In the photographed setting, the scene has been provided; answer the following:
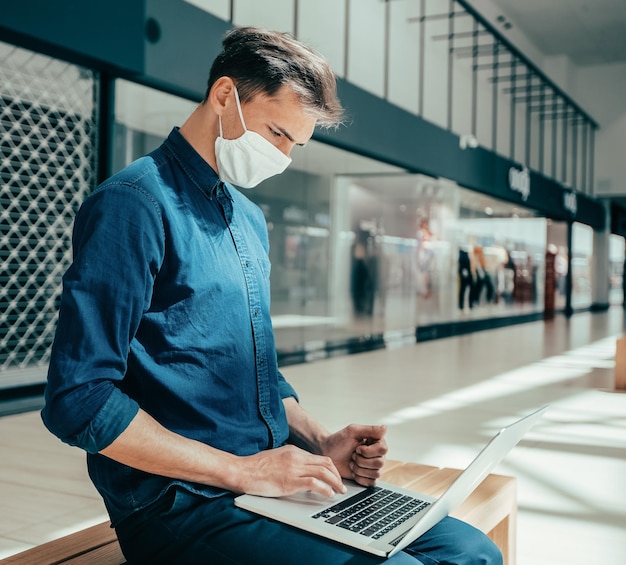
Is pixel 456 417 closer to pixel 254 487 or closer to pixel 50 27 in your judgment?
pixel 50 27

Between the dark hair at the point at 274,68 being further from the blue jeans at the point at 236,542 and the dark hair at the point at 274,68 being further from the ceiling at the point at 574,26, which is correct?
the ceiling at the point at 574,26

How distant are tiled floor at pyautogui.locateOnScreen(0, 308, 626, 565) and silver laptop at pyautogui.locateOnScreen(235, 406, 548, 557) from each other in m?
1.49

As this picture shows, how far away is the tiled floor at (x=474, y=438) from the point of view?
315cm

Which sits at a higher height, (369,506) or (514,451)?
(369,506)

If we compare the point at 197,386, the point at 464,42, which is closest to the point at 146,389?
the point at 197,386

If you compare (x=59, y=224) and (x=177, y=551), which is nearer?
(x=177, y=551)

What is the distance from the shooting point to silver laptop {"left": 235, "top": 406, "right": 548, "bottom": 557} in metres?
1.29

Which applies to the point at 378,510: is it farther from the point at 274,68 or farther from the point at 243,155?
the point at 274,68


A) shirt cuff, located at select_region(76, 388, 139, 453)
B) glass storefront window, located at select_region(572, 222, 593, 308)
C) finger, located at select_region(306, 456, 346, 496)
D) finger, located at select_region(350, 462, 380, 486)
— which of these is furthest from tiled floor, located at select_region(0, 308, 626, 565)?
glass storefront window, located at select_region(572, 222, 593, 308)

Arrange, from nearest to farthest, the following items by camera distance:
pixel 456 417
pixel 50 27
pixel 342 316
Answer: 1. pixel 50 27
2. pixel 456 417
3. pixel 342 316

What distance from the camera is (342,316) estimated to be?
11.3m

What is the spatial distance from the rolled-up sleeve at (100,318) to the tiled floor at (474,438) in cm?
190

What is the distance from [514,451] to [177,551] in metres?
3.50

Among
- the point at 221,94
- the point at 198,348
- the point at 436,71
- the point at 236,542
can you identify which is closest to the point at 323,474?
the point at 236,542
